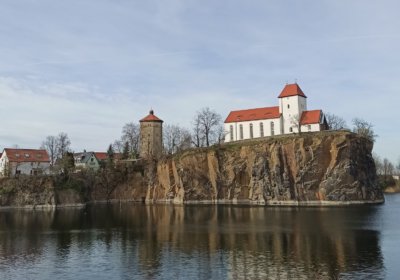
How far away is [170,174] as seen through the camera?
90812mm

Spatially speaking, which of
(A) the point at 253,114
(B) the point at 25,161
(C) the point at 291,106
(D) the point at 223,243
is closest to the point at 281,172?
(C) the point at 291,106

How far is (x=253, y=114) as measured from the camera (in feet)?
296

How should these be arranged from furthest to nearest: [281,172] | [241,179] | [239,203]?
[241,179] < [239,203] < [281,172]

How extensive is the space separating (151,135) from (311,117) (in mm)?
37913

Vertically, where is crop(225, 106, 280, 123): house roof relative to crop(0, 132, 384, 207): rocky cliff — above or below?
above

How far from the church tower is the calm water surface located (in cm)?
3582

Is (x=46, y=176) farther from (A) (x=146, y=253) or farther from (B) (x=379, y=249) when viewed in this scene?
(B) (x=379, y=249)

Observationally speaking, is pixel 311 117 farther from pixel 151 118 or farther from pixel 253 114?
pixel 151 118

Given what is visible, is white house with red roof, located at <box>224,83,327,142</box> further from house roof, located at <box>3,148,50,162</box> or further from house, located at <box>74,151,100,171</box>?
house roof, located at <box>3,148,50,162</box>

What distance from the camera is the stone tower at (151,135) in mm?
102125

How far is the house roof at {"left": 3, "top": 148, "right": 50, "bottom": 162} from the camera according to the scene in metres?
98.4

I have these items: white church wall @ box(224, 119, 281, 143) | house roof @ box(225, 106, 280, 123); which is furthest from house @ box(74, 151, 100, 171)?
house roof @ box(225, 106, 280, 123)

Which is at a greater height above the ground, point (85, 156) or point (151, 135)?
point (151, 135)

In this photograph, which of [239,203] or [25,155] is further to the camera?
[25,155]
